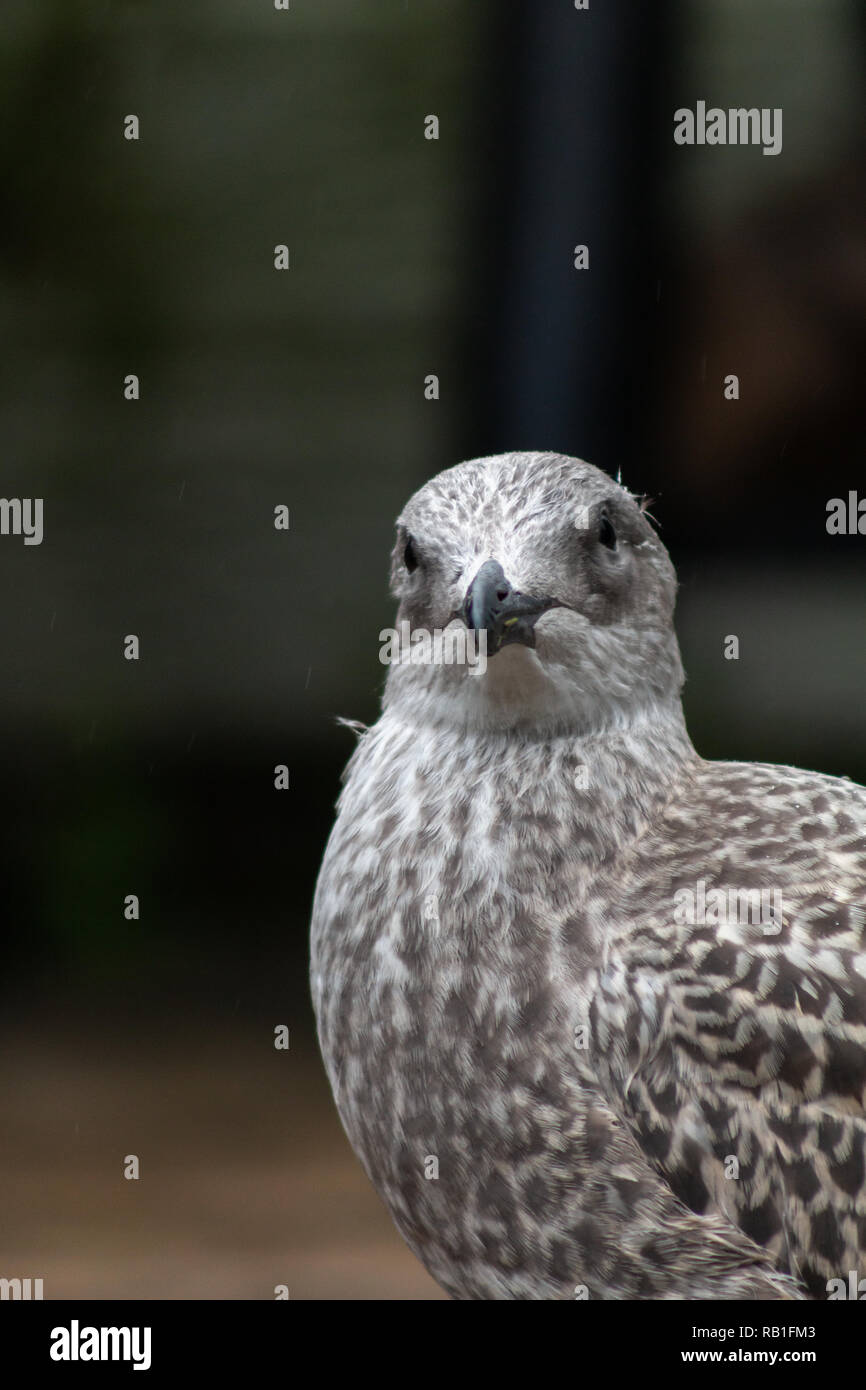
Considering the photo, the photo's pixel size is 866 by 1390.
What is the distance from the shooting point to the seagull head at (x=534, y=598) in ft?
8.36

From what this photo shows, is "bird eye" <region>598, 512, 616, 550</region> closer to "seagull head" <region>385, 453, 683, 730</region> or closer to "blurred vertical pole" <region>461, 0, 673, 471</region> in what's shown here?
"seagull head" <region>385, 453, 683, 730</region>

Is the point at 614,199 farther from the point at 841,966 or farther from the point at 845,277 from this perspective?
the point at 841,966

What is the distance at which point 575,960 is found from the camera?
243cm

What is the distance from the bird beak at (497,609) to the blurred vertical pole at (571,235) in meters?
2.13

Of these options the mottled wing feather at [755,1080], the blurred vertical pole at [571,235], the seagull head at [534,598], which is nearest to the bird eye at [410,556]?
the seagull head at [534,598]

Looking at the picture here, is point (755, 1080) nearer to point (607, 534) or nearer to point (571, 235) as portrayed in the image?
point (607, 534)

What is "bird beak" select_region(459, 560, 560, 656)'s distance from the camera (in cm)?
237

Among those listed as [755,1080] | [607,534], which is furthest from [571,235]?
[755,1080]

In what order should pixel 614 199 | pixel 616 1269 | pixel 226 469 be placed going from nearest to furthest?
pixel 616 1269 → pixel 614 199 → pixel 226 469

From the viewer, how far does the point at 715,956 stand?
2.40 meters

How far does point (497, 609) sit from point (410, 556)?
0.37 metres

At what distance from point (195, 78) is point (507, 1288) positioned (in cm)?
414

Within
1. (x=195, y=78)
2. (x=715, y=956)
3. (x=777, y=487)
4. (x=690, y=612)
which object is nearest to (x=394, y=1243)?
(x=690, y=612)

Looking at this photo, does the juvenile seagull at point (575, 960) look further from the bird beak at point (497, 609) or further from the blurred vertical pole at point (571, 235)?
the blurred vertical pole at point (571, 235)
